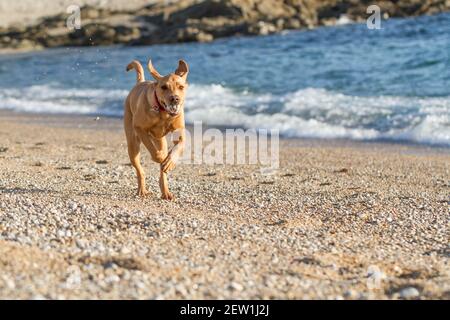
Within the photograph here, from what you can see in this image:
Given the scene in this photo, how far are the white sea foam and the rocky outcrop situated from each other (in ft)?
61.7

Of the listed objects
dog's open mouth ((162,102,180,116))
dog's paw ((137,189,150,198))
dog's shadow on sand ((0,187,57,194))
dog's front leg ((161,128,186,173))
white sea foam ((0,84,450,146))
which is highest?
dog's open mouth ((162,102,180,116))

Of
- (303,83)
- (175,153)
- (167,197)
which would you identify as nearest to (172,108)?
(175,153)

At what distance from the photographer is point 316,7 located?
134ft

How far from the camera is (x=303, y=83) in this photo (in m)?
19.2

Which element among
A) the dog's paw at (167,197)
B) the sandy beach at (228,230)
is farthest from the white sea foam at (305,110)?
the dog's paw at (167,197)

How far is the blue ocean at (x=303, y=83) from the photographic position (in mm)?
13969

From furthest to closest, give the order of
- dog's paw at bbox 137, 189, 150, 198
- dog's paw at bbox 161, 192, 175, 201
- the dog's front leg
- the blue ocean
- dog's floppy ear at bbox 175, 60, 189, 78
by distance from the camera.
Answer: the blue ocean < dog's paw at bbox 137, 189, 150, 198 < dog's paw at bbox 161, 192, 175, 201 < the dog's front leg < dog's floppy ear at bbox 175, 60, 189, 78

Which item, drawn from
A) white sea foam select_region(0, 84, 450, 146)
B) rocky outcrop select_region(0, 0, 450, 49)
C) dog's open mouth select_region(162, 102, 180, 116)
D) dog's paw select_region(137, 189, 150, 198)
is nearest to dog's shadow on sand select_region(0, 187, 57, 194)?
dog's paw select_region(137, 189, 150, 198)

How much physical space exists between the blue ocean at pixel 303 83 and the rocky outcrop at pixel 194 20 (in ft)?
13.2

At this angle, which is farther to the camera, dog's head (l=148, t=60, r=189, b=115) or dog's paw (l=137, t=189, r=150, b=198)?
dog's paw (l=137, t=189, r=150, b=198)

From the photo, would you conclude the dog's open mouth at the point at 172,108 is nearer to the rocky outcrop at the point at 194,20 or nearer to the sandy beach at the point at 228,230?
the sandy beach at the point at 228,230

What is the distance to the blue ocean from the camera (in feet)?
45.8

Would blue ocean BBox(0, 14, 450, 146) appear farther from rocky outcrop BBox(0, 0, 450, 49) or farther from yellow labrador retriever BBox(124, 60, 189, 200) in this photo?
yellow labrador retriever BBox(124, 60, 189, 200)

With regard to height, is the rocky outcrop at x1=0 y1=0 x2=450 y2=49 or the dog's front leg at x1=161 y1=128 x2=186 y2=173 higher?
the rocky outcrop at x1=0 y1=0 x2=450 y2=49
